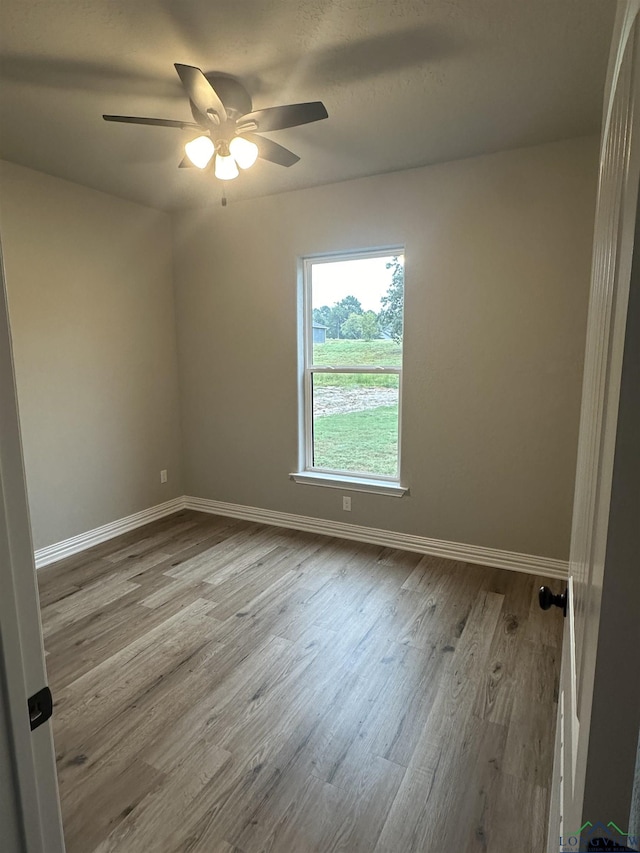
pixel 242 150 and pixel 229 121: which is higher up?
pixel 229 121

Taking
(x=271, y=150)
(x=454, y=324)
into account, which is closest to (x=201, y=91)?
(x=271, y=150)

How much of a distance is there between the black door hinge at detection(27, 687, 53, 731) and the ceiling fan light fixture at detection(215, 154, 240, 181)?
7.68ft

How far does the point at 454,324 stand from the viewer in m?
3.06

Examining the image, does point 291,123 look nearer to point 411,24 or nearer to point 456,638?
point 411,24

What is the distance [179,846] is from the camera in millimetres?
1337

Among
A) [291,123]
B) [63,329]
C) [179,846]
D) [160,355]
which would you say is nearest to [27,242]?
[63,329]

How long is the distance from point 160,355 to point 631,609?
4149mm

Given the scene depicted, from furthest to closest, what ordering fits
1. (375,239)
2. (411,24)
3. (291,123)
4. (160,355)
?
(160,355), (375,239), (291,123), (411,24)

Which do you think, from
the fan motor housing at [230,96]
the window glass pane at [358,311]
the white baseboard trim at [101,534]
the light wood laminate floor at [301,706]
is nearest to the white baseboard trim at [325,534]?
the white baseboard trim at [101,534]

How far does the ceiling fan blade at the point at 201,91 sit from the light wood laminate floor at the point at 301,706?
2.54 meters

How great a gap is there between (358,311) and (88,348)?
6.94ft

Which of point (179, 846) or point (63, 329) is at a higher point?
point (63, 329)

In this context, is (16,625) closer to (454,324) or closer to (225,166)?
(225,166)

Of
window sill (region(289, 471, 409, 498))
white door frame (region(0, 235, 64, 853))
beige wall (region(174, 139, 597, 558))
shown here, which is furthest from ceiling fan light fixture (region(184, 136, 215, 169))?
window sill (region(289, 471, 409, 498))
